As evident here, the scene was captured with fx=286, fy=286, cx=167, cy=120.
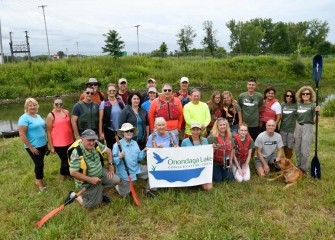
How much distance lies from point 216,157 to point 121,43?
36.6 m

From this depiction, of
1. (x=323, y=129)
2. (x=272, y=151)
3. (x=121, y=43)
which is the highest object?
(x=121, y=43)

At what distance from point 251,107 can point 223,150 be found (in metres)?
1.48

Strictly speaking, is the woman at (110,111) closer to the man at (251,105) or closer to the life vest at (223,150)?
the life vest at (223,150)

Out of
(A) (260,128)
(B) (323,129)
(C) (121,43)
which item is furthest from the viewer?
(C) (121,43)

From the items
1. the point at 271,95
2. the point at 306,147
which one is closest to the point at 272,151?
the point at 306,147

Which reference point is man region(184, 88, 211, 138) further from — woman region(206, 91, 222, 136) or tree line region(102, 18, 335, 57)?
tree line region(102, 18, 335, 57)

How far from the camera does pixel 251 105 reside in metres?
6.74

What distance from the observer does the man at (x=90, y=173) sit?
187 inches

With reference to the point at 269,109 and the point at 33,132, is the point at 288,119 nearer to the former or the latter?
the point at 269,109

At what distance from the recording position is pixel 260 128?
7.01m

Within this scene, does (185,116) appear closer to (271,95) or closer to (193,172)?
(193,172)

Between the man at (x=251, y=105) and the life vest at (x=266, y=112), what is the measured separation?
4.5 inches

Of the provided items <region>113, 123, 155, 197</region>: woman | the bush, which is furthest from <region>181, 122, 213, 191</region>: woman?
the bush

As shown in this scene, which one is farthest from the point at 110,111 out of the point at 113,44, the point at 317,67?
the point at 113,44
